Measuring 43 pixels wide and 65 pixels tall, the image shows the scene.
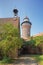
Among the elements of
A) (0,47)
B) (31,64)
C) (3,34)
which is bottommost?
(31,64)

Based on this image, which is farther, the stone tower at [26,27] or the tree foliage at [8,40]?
the stone tower at [26,27]

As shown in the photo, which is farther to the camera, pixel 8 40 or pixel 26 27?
pixel 26 27

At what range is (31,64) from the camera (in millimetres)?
23469

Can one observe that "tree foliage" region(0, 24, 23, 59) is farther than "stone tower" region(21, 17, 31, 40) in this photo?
No

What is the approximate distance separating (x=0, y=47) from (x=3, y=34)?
84.7 inches

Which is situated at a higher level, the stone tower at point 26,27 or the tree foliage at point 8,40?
the stone tower at point 26,27

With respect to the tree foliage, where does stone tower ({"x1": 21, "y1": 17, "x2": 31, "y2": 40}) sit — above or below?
above

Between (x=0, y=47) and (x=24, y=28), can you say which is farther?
(x=24, y=28)

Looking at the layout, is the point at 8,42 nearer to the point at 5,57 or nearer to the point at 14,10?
the point at 5,57

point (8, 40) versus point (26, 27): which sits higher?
point (26, 27)

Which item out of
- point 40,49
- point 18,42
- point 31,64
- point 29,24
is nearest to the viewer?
point 31,64

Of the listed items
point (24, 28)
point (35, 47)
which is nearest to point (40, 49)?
point (35, 47)

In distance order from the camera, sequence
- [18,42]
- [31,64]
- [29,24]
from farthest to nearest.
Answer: [29,24] → [18,42] → [31,64]

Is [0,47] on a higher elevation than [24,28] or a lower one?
lower
